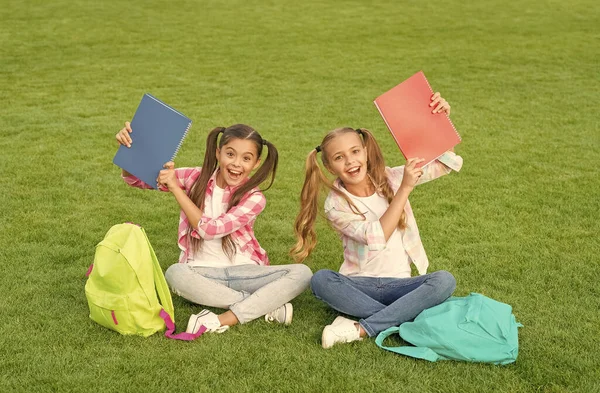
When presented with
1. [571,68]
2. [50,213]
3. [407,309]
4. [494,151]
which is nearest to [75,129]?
[50,213]

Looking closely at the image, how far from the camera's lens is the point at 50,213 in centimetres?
564

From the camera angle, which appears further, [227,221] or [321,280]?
[227,221]

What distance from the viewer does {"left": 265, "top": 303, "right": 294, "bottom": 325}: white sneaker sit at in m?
4.01

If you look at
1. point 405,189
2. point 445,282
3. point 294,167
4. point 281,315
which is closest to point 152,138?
point 281,315

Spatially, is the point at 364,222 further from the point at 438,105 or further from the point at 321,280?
the point at 438,105

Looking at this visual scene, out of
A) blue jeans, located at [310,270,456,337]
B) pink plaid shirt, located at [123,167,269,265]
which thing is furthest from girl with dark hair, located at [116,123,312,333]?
blue jeans, located at [310,270,456,337]

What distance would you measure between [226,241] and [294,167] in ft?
9.05

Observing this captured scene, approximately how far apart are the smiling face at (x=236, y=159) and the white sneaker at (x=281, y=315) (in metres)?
0.72

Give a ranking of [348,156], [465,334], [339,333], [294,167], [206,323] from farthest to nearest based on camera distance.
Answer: [294,167] → [348,156] → [206,323] → [339,333] → [465,334]

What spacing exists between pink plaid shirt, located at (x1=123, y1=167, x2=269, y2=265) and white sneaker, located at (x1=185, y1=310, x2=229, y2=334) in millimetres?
427

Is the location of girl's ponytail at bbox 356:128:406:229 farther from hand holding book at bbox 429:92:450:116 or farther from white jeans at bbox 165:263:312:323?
white jeans at bbox 165:263:312:323

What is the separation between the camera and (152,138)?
4008 millimetres

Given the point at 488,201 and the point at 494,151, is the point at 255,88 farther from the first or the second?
the point at 488,201

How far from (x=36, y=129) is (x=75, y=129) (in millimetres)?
387
